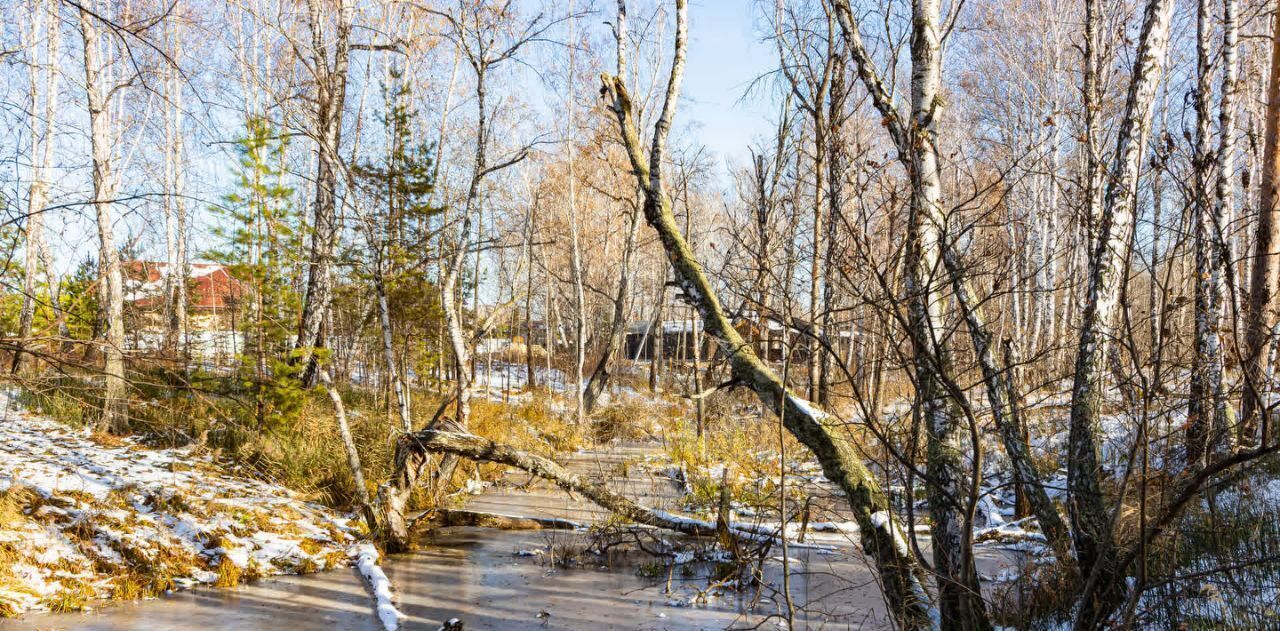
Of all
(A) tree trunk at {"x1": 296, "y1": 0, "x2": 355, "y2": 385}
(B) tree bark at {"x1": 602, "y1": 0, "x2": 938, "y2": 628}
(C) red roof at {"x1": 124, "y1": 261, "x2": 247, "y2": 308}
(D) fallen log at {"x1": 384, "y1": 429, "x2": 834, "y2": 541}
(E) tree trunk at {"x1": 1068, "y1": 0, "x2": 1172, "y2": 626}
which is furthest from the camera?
(C) red roof at {"x1": 124, "y1": 261, "x2": 247, "y2": 308}

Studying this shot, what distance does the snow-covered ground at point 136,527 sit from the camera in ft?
17.6

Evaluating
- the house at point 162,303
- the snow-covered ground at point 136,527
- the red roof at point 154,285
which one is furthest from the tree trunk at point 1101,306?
the red roof at point 154,285

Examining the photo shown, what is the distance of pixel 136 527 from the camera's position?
19.9 feet

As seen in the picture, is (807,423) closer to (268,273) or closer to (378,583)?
(378,583)

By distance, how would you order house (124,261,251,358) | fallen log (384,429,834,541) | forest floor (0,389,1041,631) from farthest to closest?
house (124,261,251,358), fallen log (384,429,834,541), forest floor (0,389,1041,631)

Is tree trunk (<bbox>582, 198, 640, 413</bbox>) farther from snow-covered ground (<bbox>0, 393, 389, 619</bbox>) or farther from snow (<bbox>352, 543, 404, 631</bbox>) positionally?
snow (<bbox>352, 543, 404, 631</bbox>)

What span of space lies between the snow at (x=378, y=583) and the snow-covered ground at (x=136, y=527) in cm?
3

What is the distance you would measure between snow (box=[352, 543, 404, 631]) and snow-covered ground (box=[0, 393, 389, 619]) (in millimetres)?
32

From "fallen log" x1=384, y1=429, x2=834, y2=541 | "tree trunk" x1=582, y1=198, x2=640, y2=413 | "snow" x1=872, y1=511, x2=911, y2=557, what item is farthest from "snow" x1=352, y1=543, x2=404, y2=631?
"tree trunk" x1=582, y1=198, x2=640, y2=413

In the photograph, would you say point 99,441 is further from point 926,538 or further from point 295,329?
point 926,538

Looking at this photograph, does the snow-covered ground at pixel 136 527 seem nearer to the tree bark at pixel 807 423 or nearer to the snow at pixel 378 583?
the snow at pixel 378 583

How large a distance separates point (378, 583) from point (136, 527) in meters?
2.24

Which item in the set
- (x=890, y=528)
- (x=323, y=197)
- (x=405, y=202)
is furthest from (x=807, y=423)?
(x=405, y=202)

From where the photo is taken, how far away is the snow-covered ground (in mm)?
5371
